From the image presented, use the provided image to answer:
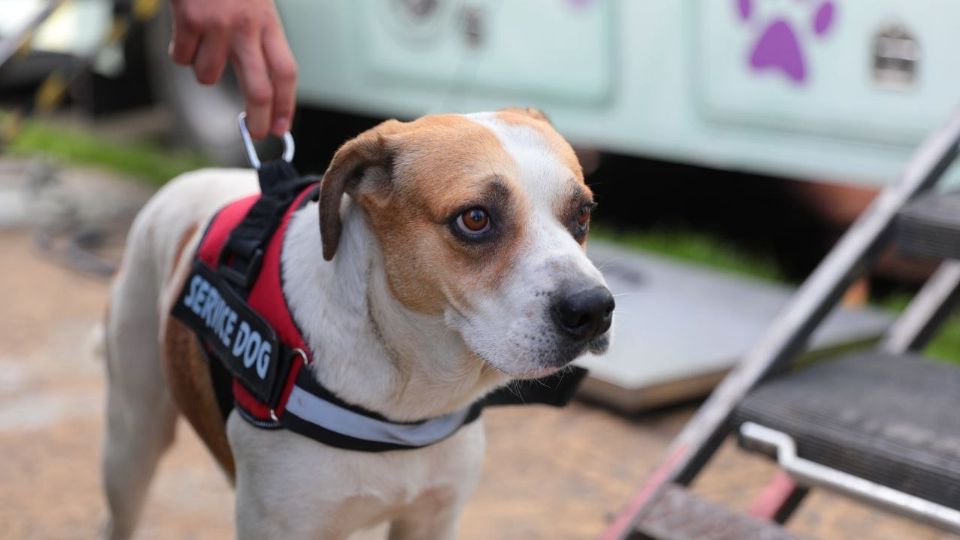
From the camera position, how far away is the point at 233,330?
2223 mm

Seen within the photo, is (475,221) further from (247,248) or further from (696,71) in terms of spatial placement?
(696,71)

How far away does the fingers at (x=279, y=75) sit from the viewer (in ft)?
8.31

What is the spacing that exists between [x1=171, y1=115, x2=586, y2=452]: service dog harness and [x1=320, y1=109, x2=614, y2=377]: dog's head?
0.20 metres

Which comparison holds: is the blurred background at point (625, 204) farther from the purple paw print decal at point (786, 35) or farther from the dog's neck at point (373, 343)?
the dog's neck at point (373, 343)

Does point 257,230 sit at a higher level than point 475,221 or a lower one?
lower

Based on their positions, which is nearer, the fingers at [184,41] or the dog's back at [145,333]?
the fingers at [184,41]

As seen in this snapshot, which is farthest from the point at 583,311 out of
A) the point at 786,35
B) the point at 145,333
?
the point at 786,35

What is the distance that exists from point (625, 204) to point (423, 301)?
435 cm

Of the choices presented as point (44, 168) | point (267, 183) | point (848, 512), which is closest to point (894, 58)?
point (848, 512)

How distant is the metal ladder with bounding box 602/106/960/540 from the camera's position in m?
2.52

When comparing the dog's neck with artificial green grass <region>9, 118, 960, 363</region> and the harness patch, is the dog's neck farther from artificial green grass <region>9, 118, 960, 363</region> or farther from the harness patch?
artificial green grass <region>9, 118, 960, 363</region>

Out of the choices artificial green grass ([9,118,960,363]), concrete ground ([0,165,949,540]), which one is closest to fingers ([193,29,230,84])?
concrete ground ([0,165,949,540])

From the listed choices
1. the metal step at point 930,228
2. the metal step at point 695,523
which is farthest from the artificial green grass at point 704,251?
the metal step at point 695,523

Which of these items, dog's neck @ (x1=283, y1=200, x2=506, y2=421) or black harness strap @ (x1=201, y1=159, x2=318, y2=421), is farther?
black harness strap @ (x1=201, y1=159, x2=318, y2=421)
